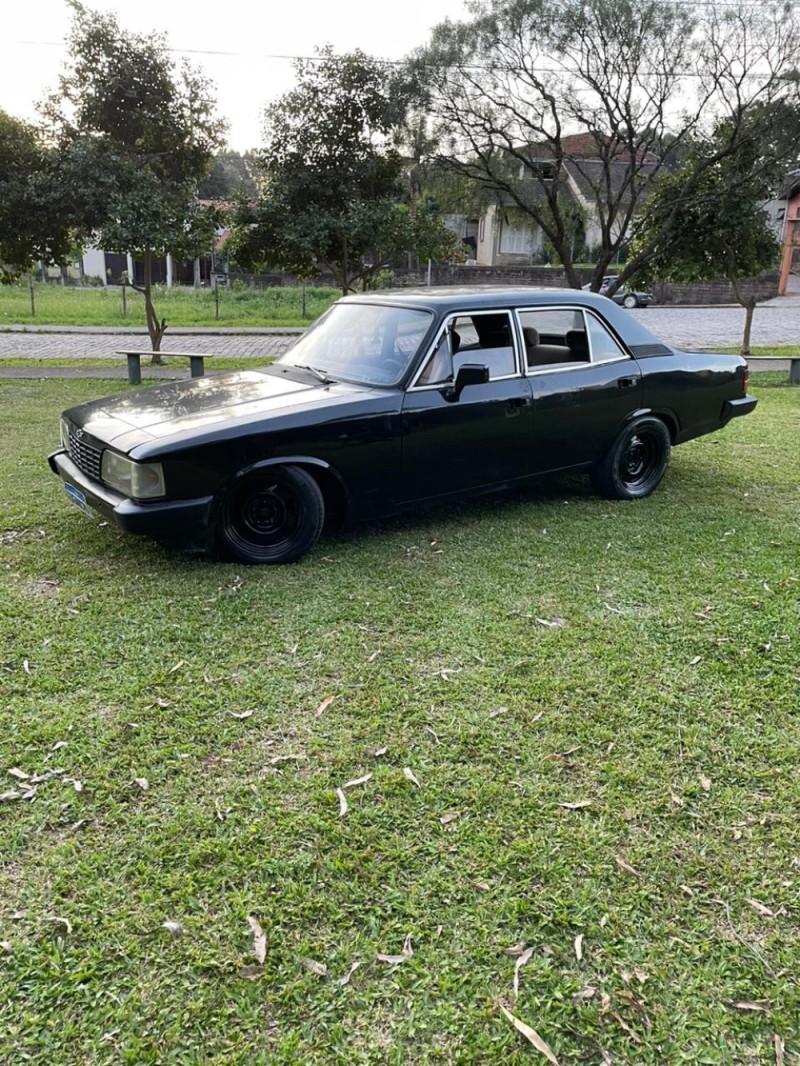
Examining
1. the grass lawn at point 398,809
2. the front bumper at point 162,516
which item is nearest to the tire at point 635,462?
the grass lawn at point 398,809

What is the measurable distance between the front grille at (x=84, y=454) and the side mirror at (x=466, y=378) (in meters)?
2.17

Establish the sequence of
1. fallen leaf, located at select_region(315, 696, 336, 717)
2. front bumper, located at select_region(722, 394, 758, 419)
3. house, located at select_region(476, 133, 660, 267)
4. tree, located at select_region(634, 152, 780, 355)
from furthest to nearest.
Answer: house, located at select_region(476, 133, 660, 267) → tree, located at select_region(634, 152, 780, 355) → front bumper, located at select_region(722, 394, 758, 419) → fallen leaf, located at select_region(315, 696, 336, 717)

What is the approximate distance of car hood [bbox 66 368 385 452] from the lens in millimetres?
4570

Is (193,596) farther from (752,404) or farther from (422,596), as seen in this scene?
(752,404)

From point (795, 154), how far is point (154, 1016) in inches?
679

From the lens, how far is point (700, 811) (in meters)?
2.83

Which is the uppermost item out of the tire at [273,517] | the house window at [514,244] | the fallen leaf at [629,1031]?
the house window at [514,244]

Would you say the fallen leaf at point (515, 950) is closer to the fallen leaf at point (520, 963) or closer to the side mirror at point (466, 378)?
the fallen leaf at point (520, 963)

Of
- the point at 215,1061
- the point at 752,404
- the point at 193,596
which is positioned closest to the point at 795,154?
the point at 752,404

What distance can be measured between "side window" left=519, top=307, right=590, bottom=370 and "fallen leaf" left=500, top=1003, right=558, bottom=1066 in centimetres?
436

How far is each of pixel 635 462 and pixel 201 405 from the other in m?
3.49

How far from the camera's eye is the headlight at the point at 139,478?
4.37 metres

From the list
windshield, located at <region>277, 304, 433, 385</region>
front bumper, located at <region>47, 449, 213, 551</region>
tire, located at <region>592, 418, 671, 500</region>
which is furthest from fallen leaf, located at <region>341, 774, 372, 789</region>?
tire, located at <region>592, 418, 671, 500</region>

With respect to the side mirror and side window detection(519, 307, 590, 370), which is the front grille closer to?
the side mirror
